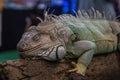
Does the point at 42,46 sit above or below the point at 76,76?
above

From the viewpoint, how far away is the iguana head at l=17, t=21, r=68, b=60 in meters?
A: 2.24

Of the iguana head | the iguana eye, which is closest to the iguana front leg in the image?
the iguana head

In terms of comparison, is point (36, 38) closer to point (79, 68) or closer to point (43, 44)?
point (43, 44)

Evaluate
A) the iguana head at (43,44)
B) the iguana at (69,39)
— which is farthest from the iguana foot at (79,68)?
the iguana head at (43,44)

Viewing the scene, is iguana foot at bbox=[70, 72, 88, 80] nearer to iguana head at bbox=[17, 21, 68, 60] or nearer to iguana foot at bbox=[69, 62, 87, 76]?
iguana foot at bbox=[69, 62, 87, 76]

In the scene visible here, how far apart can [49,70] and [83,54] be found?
12.3 inches

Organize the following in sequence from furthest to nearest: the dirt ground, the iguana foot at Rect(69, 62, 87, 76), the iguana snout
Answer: the iguana foot at Rect(69, 62, 87, 76) → the iguana snout → the dirt ground

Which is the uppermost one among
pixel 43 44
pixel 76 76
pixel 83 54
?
pixel 43 44

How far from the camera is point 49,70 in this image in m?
2.24

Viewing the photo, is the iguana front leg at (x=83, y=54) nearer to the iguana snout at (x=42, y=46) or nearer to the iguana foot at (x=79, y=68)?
the iguana foot at (x=79, y=68)

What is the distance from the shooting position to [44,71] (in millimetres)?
2215

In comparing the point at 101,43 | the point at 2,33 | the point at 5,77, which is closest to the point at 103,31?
the point at 101,43

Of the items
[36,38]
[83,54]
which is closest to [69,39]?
[83,54]

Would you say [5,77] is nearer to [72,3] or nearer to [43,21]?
[43,21]
